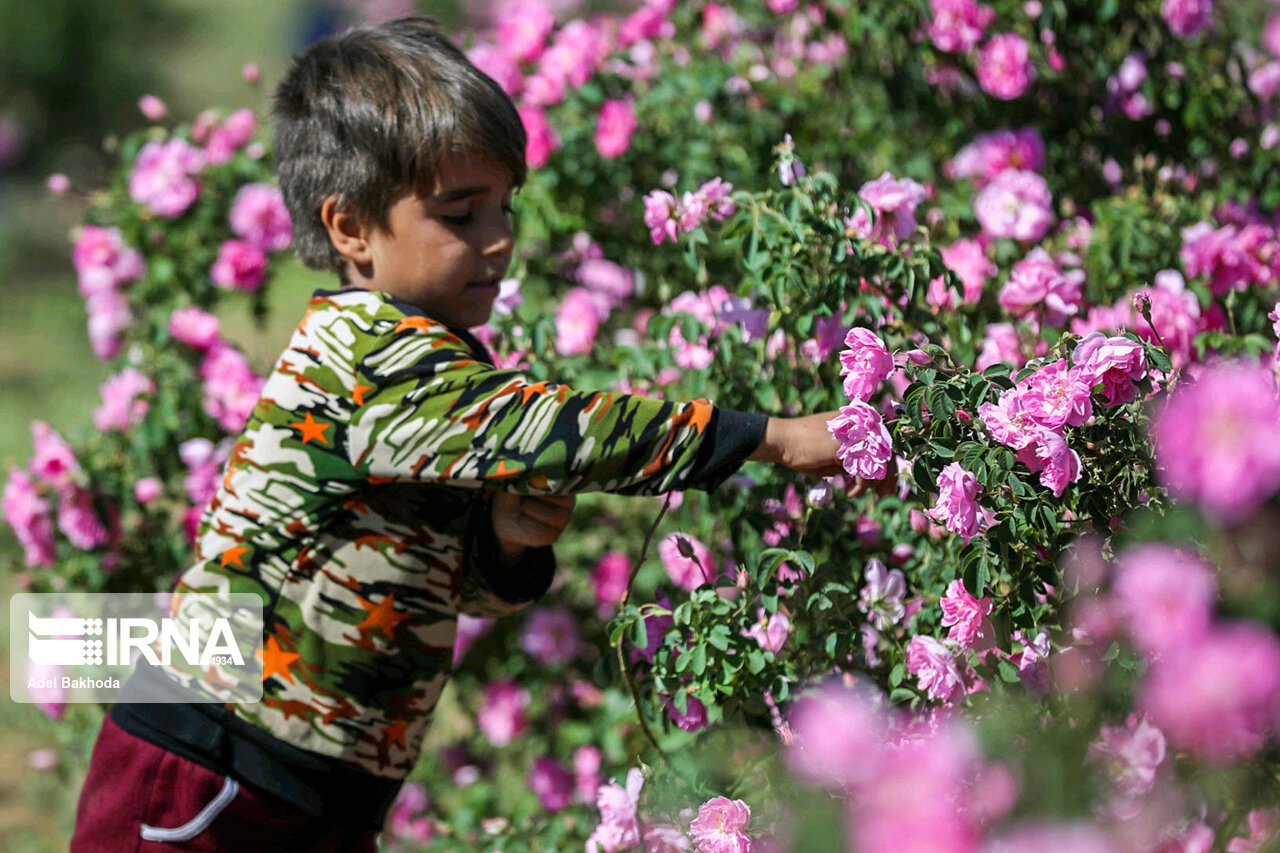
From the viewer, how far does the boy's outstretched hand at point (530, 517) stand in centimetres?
144

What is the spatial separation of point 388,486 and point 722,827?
0.53 metres

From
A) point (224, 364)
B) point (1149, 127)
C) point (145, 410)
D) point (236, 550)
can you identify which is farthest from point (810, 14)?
point (236, 550)

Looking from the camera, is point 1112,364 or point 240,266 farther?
point 240,266

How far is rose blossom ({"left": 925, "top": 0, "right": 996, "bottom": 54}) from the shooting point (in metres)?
2.21

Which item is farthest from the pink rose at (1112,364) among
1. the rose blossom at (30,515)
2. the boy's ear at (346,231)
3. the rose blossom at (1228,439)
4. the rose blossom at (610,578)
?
the rose blossom at (30,515)

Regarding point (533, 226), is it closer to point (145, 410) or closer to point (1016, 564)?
point (145, 410)

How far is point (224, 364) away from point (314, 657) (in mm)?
1185

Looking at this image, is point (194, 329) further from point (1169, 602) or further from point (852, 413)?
point (1169, 602)

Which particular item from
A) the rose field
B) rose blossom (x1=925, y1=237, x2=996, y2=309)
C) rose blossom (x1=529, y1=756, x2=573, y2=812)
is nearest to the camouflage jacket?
the rose field

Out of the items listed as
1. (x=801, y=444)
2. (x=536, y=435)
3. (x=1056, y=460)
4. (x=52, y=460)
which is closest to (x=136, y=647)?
(x=52, y=460)

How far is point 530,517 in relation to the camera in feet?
4.78

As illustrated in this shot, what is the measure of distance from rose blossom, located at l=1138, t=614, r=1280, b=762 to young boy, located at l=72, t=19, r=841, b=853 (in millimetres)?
882

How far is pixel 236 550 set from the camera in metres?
1.50

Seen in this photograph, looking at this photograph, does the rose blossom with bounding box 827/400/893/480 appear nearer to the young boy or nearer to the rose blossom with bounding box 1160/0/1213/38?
the young boy
